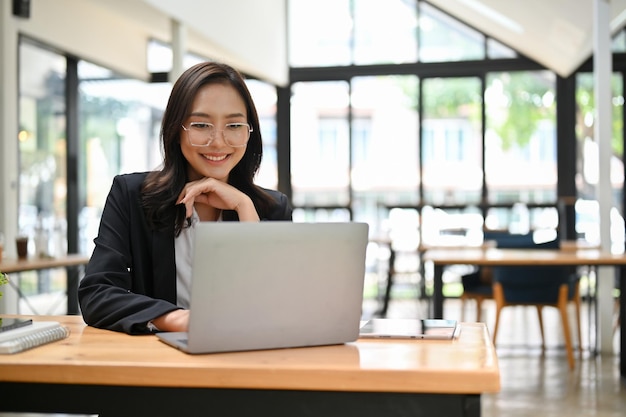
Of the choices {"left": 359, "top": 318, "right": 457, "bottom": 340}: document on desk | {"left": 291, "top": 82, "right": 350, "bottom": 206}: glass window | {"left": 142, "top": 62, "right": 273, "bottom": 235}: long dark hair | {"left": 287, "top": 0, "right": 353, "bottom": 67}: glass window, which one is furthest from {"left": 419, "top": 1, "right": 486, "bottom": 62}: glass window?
{"left": 359, "top": 318, "right": 457, "bottom": 340}: document on desk

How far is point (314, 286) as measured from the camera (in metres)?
1.53

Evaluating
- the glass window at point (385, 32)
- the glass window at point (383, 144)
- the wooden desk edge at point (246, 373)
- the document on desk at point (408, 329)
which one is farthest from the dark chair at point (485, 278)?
the wooden desk edge at point (246, 373)

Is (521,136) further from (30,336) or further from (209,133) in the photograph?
(30,336)

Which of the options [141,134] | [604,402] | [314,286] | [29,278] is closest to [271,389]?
[314,286]

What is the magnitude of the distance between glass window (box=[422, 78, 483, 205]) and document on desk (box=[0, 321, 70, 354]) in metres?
8.98

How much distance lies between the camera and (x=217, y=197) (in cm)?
213

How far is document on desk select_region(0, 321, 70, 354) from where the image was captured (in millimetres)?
1554

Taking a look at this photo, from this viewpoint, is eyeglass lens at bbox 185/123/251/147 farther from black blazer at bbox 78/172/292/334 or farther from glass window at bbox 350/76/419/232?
glass window at bbox 350/76/419/232

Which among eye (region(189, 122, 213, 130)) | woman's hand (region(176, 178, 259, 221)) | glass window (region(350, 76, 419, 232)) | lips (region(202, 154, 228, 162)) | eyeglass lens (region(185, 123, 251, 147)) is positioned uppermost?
glass window (region(350, 76, 419, 232))

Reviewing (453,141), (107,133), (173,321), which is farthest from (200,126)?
(453,141)

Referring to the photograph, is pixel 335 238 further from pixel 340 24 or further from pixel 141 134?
pixel 340 24

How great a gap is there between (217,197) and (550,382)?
351cm

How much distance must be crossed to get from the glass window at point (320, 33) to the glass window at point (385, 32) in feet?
0.46

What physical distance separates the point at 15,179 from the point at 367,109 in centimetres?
522
